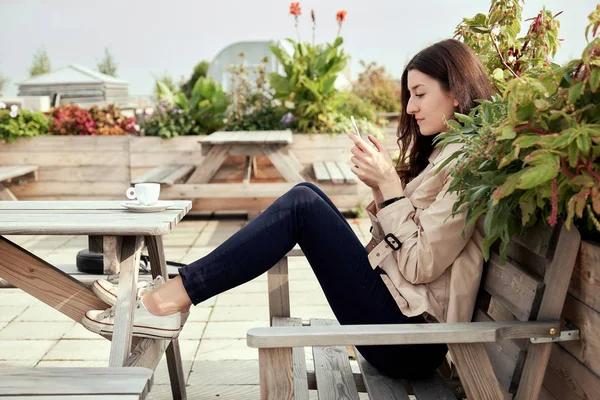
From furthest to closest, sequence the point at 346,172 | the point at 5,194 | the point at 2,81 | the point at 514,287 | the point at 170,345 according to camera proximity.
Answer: the point at 2,81 < the point at 5,194 < the point at 346,172 < the point at 170,345 < the point at 514,287

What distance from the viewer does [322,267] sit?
207 centimetres

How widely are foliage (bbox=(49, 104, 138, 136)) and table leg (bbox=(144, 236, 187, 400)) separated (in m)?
4.50

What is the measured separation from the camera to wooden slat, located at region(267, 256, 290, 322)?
232 centimetres

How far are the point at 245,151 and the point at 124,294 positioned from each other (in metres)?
3.85

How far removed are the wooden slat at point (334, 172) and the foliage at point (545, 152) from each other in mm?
3974

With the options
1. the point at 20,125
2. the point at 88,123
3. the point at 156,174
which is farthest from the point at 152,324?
the point at 20,125

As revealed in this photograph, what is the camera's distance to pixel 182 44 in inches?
925

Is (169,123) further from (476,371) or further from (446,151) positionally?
(476,371)

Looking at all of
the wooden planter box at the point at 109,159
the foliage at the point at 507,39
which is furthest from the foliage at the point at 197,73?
the foliage at the point at 507,39

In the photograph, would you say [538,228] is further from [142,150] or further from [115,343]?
[142,150]

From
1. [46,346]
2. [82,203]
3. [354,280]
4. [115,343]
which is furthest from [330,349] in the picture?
[46,346]

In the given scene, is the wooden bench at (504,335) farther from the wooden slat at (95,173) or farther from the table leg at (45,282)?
the wooden slat at (95,173)

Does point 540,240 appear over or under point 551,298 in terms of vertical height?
over

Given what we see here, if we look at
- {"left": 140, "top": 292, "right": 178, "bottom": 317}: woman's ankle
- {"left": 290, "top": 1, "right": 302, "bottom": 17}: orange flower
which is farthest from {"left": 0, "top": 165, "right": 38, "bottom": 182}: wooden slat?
{"left": 140, "top": 292, "right": 178, "bottom": 317}: woman's ankle
